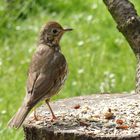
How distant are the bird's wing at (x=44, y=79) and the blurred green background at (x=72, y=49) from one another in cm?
185

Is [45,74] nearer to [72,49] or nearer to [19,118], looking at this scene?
[19,118]

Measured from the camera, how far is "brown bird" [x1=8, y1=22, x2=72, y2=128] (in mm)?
6793

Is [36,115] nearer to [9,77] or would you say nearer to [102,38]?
[9,77]

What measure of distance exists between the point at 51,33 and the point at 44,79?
637 millimetres

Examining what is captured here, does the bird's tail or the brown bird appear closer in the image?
the bird's tail

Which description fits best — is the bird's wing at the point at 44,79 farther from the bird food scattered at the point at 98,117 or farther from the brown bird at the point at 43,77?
the bird food scattered at the point at 98,117

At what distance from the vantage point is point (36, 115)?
7.14m

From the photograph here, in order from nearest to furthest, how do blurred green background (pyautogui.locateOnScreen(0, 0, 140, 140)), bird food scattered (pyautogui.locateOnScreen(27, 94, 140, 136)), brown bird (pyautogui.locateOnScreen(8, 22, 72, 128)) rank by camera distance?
bird food scattered (pyautogui.locateOnScreen(27, 94, 140, 136)), brown bird (pyautogui.locateOnScreen(8, 22, 72, 128)), blurred green background (pyautogui.locateOnScreen(0, 0, 140, 140))

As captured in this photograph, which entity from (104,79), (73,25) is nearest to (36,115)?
(104,79)

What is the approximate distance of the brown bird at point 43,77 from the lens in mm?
6793

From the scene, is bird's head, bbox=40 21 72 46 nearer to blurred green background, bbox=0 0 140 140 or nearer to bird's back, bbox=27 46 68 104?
bird's back, bbox=27 46 68 104

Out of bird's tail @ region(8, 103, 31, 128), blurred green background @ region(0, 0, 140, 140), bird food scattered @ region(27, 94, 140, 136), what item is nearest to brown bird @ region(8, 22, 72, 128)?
bird's tail @ region(8, 103, 31, 128)

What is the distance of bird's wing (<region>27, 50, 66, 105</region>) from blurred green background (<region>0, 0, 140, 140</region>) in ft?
6.07

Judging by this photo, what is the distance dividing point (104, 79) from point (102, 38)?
1958mm
